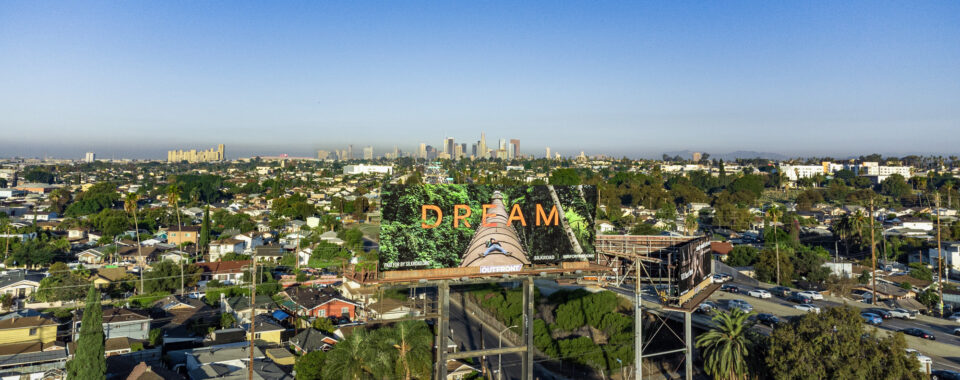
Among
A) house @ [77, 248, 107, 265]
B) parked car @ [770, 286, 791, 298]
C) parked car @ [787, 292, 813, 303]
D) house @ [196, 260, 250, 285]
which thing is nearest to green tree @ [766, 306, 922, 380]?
parked car @ [787, 292, 813, 303]

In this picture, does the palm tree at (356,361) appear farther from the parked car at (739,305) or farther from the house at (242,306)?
the parked car at (739,305)

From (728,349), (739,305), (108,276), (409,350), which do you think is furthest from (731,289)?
(108,276)

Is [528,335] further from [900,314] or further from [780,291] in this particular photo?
[780,291]

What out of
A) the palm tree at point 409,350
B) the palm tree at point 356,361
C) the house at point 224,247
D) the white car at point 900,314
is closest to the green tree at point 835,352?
the palm tree at point 409,350

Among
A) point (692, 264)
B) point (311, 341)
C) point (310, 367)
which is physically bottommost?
point (311, 341)

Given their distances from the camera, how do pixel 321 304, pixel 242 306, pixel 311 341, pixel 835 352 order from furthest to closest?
pixel 321 304 < pixel 242 306 < pixel 311 341 < pixel 835 352

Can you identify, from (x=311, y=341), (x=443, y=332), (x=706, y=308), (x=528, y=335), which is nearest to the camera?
(x=443, y=332)
